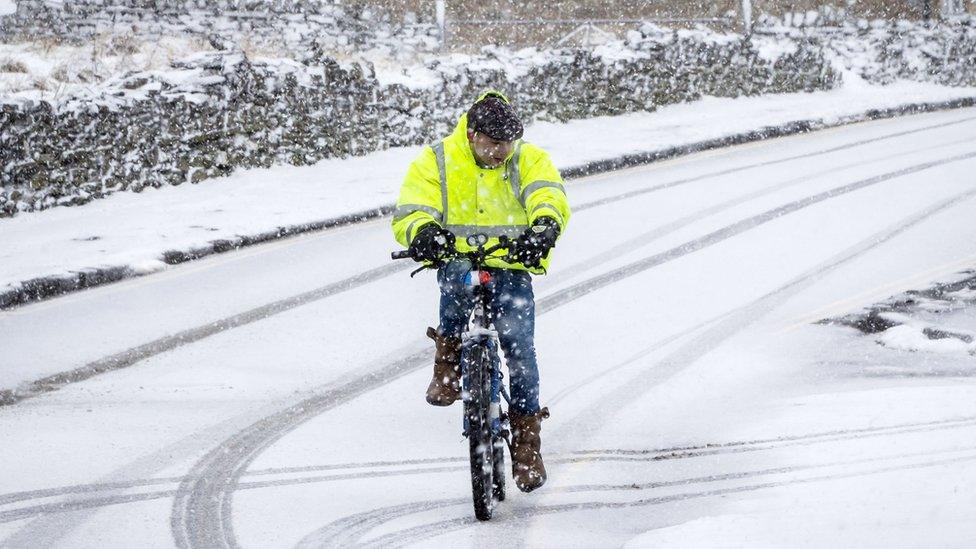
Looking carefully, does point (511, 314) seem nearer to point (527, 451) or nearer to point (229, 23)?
point (527, 451)

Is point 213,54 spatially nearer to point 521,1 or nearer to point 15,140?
point 15,140

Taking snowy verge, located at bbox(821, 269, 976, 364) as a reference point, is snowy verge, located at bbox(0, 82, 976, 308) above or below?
above

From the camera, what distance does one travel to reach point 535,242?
214 inches

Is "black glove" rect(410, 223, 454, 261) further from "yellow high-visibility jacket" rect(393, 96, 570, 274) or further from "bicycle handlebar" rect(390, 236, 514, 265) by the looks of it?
"yellow high-visibility jacket" rect(393, 96, 570, 274)

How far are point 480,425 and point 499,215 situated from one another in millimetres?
987

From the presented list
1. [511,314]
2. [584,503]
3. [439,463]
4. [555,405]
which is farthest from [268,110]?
[584,503]

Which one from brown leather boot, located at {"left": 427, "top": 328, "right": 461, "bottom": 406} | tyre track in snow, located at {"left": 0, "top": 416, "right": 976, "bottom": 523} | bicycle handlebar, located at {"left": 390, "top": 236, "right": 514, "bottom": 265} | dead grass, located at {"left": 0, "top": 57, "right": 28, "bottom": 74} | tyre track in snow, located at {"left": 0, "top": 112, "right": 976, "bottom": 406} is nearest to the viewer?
bicycle handlebar, located at {"left": 390, "top": 236, "right": 514, "bottom": 265}

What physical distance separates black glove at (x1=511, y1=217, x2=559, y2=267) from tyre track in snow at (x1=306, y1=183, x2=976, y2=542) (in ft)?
3.97

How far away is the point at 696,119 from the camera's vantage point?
2455 centimetres

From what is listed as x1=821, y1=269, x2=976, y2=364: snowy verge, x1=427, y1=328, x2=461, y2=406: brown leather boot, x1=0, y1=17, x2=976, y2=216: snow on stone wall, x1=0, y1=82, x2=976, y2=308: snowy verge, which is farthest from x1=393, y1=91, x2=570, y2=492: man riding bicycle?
x1=0, y1=17, x2=976, y2=216: snow on stone wall

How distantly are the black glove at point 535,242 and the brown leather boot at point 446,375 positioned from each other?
882mm

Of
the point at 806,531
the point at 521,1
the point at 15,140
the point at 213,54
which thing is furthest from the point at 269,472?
the point at 521,1

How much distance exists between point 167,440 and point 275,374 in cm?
160

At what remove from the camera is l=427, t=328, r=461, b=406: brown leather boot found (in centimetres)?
628
